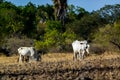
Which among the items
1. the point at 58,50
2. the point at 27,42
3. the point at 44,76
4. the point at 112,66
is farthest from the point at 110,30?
the point at 44,76

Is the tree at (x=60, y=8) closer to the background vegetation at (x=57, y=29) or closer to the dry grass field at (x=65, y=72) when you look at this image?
the background vegetation at (x=57, y=29)

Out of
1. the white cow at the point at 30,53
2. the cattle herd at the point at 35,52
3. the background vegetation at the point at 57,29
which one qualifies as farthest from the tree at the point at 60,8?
the white cow at the point at 30,53

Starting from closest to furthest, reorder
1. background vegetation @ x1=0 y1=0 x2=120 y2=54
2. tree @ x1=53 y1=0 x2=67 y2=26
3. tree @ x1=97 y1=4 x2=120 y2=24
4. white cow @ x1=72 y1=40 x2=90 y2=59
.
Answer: white cow @ x1=72 y1=40 x2=90 y2=59 < background vegetation @ x1=0 y1=0 x2=120 y2=54 < tree @ x1=53 y1=0 x2=67 y2=26 < tree @ x1=97 y1=4 x2=120 y2=24

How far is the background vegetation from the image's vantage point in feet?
118

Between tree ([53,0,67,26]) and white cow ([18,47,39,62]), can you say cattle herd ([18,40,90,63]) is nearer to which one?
white cow ([18,47,39,62])

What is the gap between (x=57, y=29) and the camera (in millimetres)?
39719

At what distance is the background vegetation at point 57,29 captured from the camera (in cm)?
3609

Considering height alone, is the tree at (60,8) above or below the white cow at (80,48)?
above

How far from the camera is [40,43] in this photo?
36.6m

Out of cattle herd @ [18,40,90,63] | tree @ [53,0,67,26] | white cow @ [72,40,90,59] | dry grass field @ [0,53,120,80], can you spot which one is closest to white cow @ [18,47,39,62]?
cattle herd @ [18,40,90,63]

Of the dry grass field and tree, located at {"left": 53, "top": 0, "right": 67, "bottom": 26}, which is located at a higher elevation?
tree, located at {"left": 53, "top": 0, "right": 67, "bottom": 26}

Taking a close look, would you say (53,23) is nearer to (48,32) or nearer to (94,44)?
(48,32)

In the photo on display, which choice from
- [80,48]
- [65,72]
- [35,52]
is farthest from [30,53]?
[65,72]

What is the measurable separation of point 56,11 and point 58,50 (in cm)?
352
